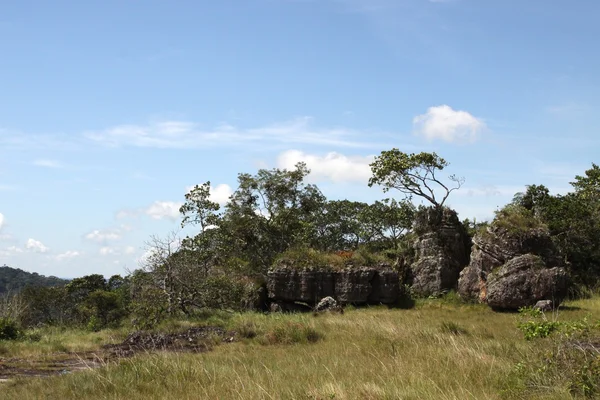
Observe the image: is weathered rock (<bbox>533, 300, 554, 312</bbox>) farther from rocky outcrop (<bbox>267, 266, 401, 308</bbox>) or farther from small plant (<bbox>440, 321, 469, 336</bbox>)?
small plant (<bbox>440, 321, 469, 336</bbox>)

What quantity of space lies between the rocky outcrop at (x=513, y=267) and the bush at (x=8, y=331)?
792 inches

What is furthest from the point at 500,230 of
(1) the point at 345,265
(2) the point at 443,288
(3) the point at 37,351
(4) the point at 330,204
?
(4) the point at 330,204

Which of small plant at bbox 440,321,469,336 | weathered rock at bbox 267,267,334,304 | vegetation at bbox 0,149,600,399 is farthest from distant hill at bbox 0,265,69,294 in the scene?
small plant at bbox 440,321,469,336

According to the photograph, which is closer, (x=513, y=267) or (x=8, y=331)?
(x=8, y=331)

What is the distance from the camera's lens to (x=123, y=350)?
1538 cm

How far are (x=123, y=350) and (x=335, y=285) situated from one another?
1375cm

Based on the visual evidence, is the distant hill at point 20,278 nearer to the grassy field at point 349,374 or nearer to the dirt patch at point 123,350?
the dirt patch at point 123,350

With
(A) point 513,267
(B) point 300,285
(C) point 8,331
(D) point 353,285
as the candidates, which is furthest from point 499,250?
(C) point 8,331

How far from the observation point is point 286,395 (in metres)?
6.73

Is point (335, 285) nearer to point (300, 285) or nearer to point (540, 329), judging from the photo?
point (300, 285)

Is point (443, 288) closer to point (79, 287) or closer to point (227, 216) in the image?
point (227, 216)

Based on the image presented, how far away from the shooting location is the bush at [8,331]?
19422mm

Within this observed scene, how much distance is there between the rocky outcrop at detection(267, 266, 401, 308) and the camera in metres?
27.0

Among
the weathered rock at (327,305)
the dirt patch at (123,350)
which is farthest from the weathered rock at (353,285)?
the dirt patch at (123,350)
